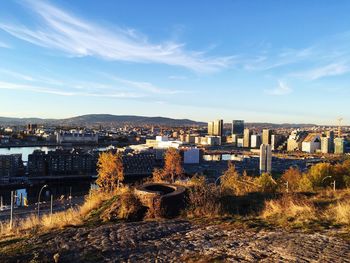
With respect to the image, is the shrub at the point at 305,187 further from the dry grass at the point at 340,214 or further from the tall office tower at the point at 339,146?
the tall office tower at the point at 339,146

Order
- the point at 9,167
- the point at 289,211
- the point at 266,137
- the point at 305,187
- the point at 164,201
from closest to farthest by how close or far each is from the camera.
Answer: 1. the point at 289,211
2. the point at 164,201
3. the point at 305,187
4. the point at 9,167
5. the point at 266,137

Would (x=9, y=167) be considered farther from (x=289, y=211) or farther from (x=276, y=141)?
(x=276, y=141)

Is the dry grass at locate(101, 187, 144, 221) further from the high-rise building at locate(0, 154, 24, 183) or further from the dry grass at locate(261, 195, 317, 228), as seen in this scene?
the high-rise building at locate(0, 154, 24, 183)

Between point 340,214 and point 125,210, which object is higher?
point 340,214

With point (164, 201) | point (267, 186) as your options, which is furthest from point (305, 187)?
point (164, 201)

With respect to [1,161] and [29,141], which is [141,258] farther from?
[29,141]

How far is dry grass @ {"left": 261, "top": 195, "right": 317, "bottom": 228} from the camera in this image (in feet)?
19.8

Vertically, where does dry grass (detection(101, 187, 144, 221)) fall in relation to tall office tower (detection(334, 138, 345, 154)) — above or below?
above

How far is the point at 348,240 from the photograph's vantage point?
476cm

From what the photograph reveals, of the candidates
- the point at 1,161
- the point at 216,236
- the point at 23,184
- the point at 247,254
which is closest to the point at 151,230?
the point at 216,236

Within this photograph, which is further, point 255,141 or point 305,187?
point 255,141

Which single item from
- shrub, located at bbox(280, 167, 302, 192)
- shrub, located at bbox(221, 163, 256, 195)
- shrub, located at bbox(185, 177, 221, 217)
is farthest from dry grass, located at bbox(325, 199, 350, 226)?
shrub, located at bbox(280, 167, 302, 192)

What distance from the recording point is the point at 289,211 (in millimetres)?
6547

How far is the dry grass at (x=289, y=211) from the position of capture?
604 cm
